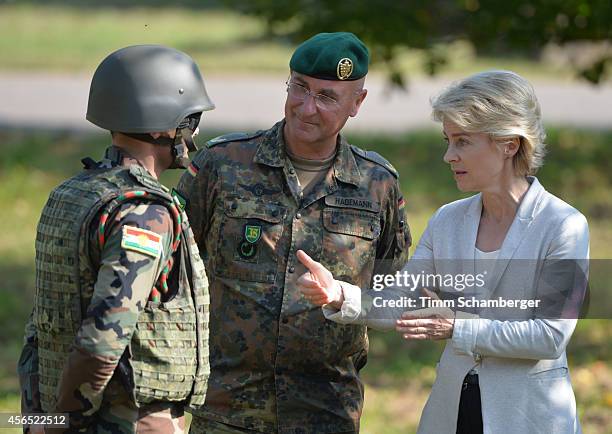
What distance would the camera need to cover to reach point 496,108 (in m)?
3.49

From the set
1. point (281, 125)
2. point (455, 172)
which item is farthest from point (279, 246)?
point (455, 172)

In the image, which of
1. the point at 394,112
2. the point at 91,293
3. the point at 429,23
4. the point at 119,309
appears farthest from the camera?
the point at 394,112

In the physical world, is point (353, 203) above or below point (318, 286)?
above

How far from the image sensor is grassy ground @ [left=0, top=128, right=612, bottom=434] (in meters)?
6.71

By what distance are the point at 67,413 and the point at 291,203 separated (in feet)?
4.25

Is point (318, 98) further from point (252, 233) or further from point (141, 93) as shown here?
point (141, 93)

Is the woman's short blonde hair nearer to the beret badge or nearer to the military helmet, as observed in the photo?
the beret badge

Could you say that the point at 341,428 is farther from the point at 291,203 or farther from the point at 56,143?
the point at 56,143

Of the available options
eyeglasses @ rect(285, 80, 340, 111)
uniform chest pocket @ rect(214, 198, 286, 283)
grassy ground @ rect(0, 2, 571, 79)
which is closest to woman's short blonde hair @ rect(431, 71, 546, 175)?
eyeglasses @ rect(285, 80, 340, 111)

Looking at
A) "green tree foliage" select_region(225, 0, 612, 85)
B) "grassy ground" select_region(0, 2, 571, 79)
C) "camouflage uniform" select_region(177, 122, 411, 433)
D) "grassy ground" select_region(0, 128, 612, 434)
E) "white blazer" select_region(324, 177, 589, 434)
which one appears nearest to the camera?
"white blazer" select_region(324, 177, 589, 434)

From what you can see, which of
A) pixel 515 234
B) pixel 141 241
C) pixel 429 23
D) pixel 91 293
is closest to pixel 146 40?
pixel 429 23

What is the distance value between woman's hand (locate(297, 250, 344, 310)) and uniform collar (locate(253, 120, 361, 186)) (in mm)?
571

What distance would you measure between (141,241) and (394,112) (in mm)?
14151

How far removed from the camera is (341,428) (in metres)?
4.00
